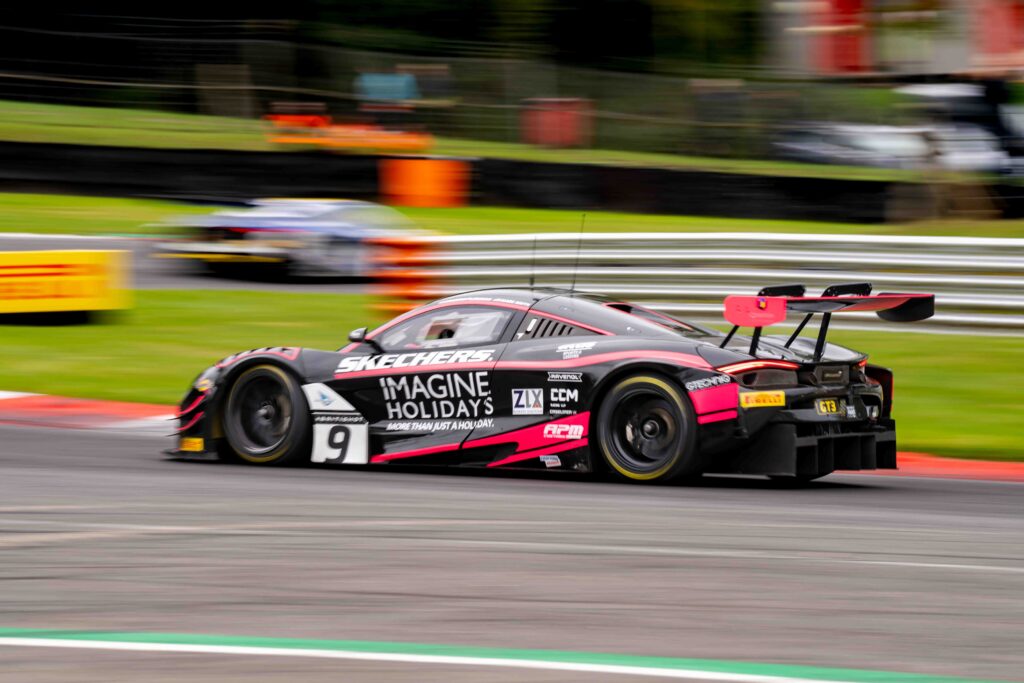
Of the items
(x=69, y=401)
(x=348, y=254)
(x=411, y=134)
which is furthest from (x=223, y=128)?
(x=69, y=401)

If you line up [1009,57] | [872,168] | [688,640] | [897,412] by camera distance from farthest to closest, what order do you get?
[872,168], [1009,57], [897,412], [688,640]

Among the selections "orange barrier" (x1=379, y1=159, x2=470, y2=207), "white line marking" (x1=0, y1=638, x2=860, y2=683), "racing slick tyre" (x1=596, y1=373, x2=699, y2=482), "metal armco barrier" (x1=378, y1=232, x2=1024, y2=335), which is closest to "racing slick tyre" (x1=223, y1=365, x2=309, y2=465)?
"racing slick tyre" (x1=596, y1=373, x2=699, y2=482)

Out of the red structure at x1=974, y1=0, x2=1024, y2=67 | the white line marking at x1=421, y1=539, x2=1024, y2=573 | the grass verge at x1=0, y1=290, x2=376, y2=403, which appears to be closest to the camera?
the white line marking at x1=421, y1=539, x2=1024, y2=573

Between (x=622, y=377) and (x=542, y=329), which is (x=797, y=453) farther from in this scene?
(x=542, y=329)

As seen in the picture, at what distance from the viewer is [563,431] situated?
28.4ft

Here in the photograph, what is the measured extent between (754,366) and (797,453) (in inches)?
20.8

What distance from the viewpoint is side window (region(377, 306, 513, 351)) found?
9148 millimetres

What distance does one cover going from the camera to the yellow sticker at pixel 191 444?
9.71 m

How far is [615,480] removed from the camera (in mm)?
8773

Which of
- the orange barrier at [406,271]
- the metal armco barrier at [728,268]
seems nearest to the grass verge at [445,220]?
the orange barrier at [406,271]

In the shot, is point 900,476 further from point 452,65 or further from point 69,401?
point 452,65

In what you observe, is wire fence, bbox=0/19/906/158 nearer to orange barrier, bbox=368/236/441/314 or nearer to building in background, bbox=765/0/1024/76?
building in background, bbox=765/0/1024/76

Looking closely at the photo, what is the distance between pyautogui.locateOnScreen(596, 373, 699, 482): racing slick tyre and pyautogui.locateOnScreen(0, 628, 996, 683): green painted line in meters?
3.73

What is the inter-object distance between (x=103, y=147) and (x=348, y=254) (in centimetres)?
801
